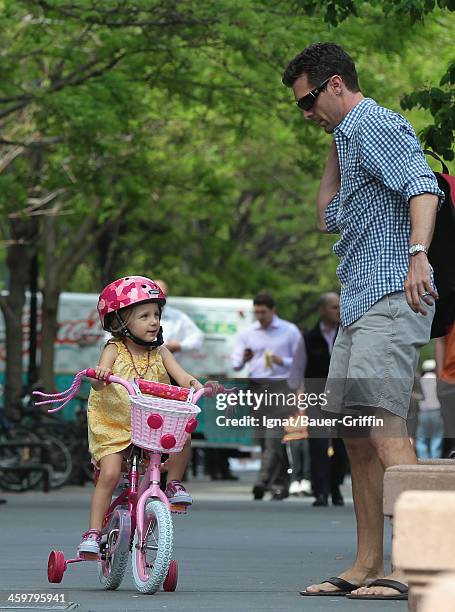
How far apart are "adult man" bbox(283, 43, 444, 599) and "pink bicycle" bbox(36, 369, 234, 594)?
2.20ft

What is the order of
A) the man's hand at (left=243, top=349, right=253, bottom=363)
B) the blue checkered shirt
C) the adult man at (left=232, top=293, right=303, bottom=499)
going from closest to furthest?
the blue checkered shirt
the man's hand at (left=243, top=349, right=253, bottom=363)
the adult man at (left=232, top=293, right=303, bottom=499)

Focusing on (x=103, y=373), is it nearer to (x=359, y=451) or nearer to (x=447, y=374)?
(x=359, y=451)

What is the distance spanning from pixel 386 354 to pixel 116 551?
1593 mm

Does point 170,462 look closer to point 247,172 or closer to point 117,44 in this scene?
point 117,44

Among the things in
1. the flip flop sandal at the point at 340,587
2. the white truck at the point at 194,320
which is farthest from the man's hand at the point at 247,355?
the white truck at the point at 194,320

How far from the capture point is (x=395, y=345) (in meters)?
7.08

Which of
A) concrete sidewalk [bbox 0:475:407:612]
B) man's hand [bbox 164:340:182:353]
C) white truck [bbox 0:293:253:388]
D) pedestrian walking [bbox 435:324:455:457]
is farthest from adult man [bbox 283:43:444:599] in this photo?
white truck [bbox 0:293:253:388]

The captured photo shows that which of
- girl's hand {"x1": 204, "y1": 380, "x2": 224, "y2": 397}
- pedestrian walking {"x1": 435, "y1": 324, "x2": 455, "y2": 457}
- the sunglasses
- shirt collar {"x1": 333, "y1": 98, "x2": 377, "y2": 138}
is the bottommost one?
girl's hand {"x1": 204, "y1": 380, "x2": 224, "y2": 397}

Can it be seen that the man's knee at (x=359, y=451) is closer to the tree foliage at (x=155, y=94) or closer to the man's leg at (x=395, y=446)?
the man's leg at (x=395, y=446)

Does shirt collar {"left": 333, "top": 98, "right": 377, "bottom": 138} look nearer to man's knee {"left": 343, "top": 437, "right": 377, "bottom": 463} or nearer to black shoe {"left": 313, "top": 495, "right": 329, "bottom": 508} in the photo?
man's knee {"left": 343, "top": 437, "right": 377, "bottom": 463}

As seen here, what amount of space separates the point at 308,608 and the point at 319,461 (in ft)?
33.8

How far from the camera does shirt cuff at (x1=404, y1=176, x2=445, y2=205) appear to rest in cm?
698

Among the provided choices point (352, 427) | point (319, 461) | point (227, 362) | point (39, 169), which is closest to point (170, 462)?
point (352, 427)

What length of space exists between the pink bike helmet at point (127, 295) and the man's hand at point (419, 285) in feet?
4.89
